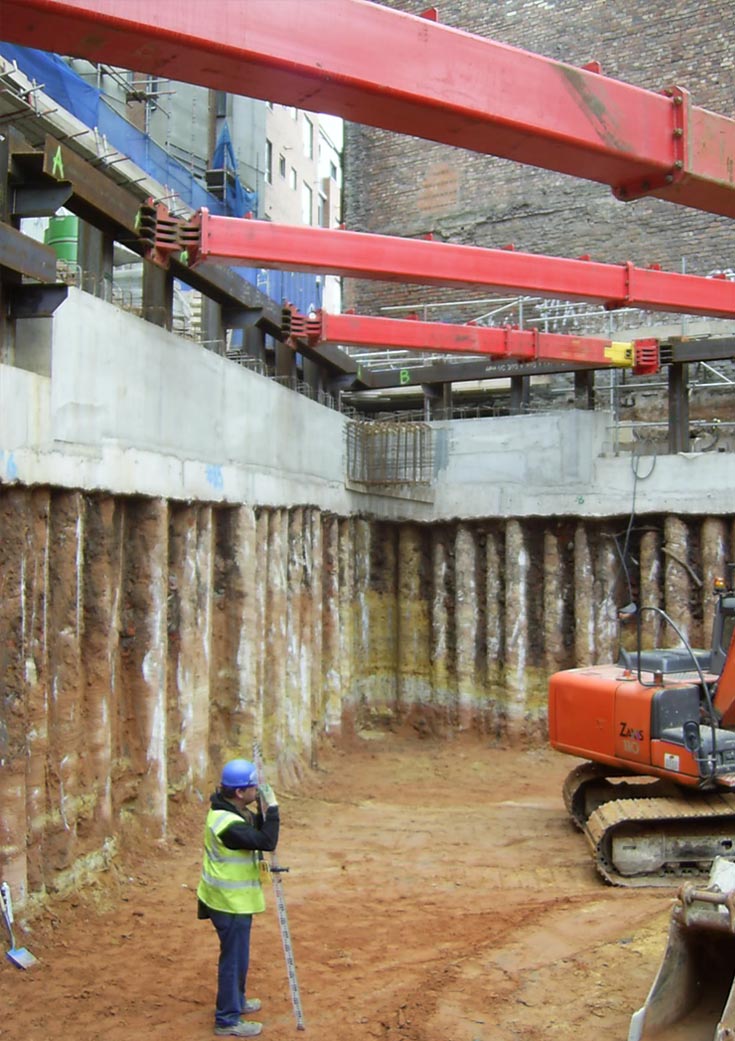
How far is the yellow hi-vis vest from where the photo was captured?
5.61 meters

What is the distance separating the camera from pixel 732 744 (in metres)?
8.66

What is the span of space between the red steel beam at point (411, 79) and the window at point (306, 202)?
40.0m

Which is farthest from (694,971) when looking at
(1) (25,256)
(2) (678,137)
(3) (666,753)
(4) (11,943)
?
(1) (25,256)

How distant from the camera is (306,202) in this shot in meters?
45.4

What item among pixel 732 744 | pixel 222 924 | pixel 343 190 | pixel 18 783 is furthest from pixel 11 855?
pixel 343 190

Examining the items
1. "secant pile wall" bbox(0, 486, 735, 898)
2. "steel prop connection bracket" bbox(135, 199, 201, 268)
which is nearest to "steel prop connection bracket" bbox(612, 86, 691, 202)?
"secant pile wall" bbox(0, 486, 735, 898)

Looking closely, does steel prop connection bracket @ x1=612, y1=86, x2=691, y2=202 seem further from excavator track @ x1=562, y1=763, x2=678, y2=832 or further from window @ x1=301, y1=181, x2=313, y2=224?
window @ x1=301, y1=181, x2=313, y2=224

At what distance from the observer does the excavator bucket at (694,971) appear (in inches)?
200

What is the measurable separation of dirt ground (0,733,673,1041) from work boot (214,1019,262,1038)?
0.09 meters

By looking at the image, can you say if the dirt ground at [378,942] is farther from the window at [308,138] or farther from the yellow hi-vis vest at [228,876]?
the window at [308,138]

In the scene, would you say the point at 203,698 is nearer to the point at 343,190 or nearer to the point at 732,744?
the point at 732,744

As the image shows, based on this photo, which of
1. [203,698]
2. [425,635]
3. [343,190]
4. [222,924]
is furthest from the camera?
[343,190]

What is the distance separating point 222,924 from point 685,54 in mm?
21413

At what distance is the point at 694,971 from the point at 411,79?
4.99 metres
